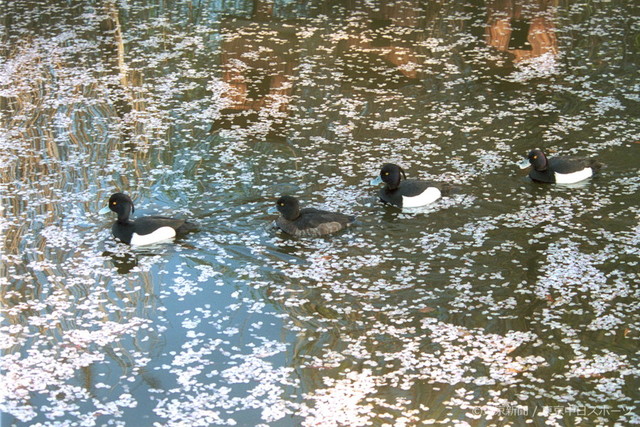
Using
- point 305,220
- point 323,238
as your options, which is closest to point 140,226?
point 305,220

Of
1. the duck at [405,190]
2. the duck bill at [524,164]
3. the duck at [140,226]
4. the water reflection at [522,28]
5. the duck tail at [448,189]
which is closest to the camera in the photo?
the duck at [140,226]

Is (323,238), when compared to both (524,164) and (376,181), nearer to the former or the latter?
(376,181)

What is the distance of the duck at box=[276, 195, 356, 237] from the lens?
20.1 ft

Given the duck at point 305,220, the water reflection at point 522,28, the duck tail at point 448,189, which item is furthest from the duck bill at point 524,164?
A: the water reflection at point 522,28

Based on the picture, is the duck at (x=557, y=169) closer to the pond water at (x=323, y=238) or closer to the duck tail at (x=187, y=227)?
the pond water at (x=323, y=238)

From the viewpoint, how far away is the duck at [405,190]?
6.52 metres

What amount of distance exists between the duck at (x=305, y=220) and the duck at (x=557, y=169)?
160 cm

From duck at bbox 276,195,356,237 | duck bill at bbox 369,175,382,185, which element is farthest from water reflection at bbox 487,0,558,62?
duck at bbox 276,195,356,237

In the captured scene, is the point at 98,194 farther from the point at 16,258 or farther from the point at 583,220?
the point at 583,220

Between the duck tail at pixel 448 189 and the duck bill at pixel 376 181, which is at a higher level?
the duck bill at pixel 376 181

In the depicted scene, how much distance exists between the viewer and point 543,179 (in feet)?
22.6

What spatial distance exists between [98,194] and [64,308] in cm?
167

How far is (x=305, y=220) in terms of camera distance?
6137 mm

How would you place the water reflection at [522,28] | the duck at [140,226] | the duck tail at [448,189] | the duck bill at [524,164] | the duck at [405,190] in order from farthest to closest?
the water reflection at [522,28] → the duck bill at [524,164] → the duck tail at [448,189] → the duck at [405,190] → the duck at [140,226]
